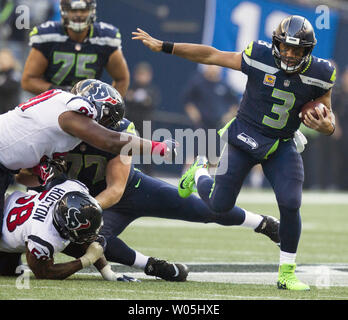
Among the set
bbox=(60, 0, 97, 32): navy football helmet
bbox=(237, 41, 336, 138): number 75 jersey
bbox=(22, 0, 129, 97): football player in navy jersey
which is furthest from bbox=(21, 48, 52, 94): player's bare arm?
bbox=(237, 41, 336, 138): number 75 jersey

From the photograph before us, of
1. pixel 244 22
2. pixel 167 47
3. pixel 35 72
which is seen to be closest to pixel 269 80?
pixel 167 47

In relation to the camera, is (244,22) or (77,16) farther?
(244,22)

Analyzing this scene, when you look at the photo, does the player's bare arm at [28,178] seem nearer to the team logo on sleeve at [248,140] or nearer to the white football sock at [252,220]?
the team logo on sleeve at [248,140]

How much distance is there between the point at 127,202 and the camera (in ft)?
20.1

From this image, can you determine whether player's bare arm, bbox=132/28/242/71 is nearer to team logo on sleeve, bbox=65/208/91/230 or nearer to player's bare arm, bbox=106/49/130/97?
team logo on sleeve, bbox=65/208/91/230

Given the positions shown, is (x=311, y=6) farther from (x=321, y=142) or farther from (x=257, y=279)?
(x=257, y=279)

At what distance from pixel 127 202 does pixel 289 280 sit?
4.35 ft

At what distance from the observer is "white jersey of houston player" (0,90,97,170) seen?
521 cm

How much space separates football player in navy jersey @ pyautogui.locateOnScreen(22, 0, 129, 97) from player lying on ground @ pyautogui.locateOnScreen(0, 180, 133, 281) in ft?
7.24

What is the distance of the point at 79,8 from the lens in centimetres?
739

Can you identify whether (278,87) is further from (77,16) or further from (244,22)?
(244,22)

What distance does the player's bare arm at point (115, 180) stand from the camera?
5.86m
